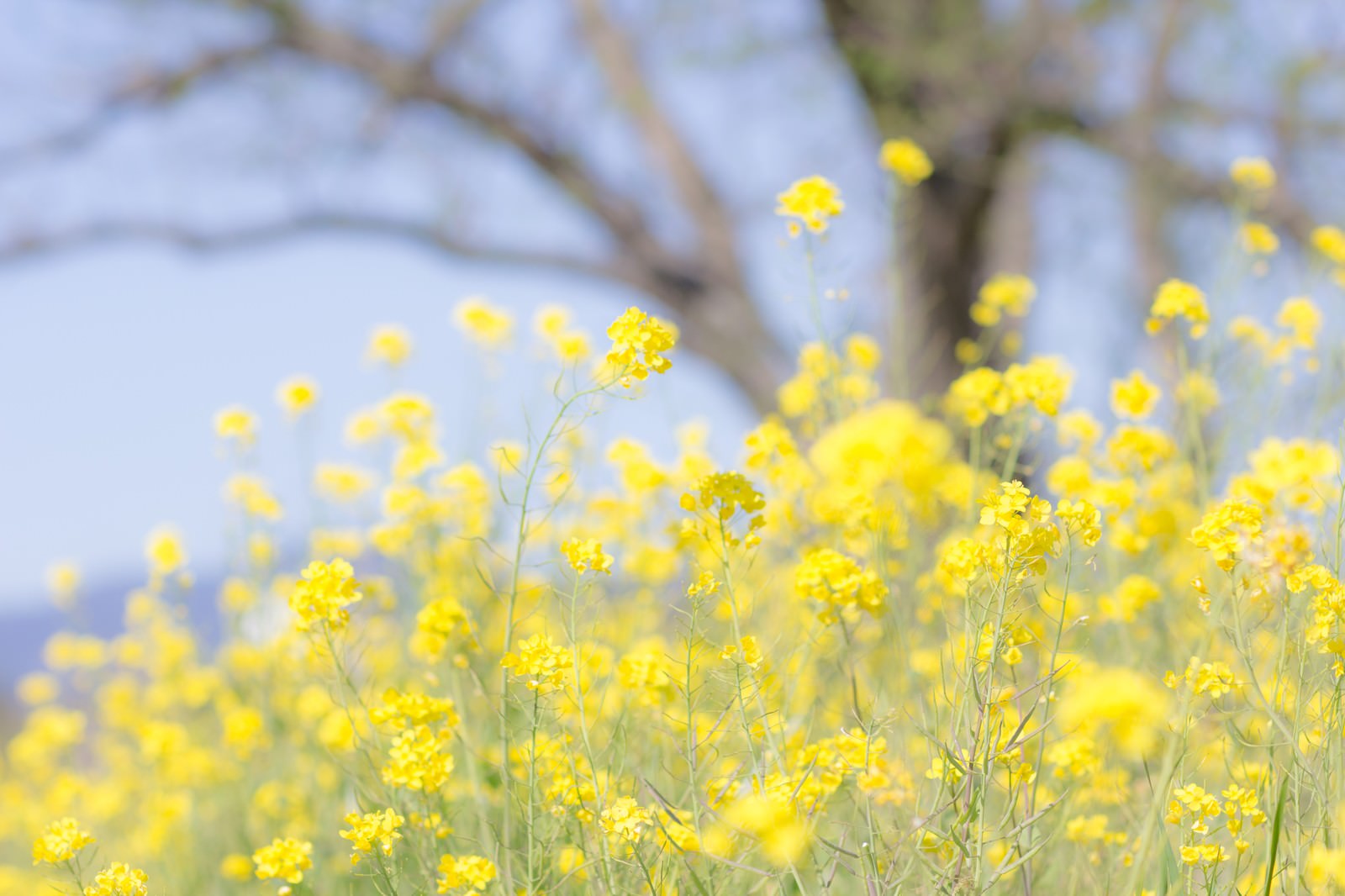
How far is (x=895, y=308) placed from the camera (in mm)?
2619

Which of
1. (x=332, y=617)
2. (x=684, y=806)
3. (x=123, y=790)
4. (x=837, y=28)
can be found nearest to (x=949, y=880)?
(x=684, y=806)

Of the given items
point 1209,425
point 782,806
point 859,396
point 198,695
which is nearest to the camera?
point 782,806

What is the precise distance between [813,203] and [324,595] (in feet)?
3.41

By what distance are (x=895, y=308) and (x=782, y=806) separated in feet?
5.25

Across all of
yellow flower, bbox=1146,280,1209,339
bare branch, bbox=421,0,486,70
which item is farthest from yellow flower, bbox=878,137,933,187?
bare branch, bbox=421,0,486,70

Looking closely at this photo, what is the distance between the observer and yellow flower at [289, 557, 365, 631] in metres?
1.50

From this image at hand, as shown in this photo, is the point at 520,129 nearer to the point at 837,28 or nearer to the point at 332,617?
the point at 837,28

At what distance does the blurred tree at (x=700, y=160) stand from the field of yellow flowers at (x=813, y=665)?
10.1ft

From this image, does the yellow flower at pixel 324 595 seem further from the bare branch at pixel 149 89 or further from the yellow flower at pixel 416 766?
the bare branch at pixel 149 89

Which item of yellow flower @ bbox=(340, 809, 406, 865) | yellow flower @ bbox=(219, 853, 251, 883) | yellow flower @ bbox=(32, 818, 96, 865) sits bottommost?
yellow flower @ bbox=(32, 818, 96, 865)

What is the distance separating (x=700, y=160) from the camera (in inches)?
283

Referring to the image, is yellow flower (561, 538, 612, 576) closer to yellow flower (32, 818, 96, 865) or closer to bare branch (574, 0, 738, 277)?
yellow flower (32, 818, 96, 865)

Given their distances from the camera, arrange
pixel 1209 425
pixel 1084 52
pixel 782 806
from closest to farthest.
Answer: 1. pixel 782 806
2. pixel 1209 425
3. pixel 1084 52

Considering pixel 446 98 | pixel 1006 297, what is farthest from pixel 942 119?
pixel 1006 297
